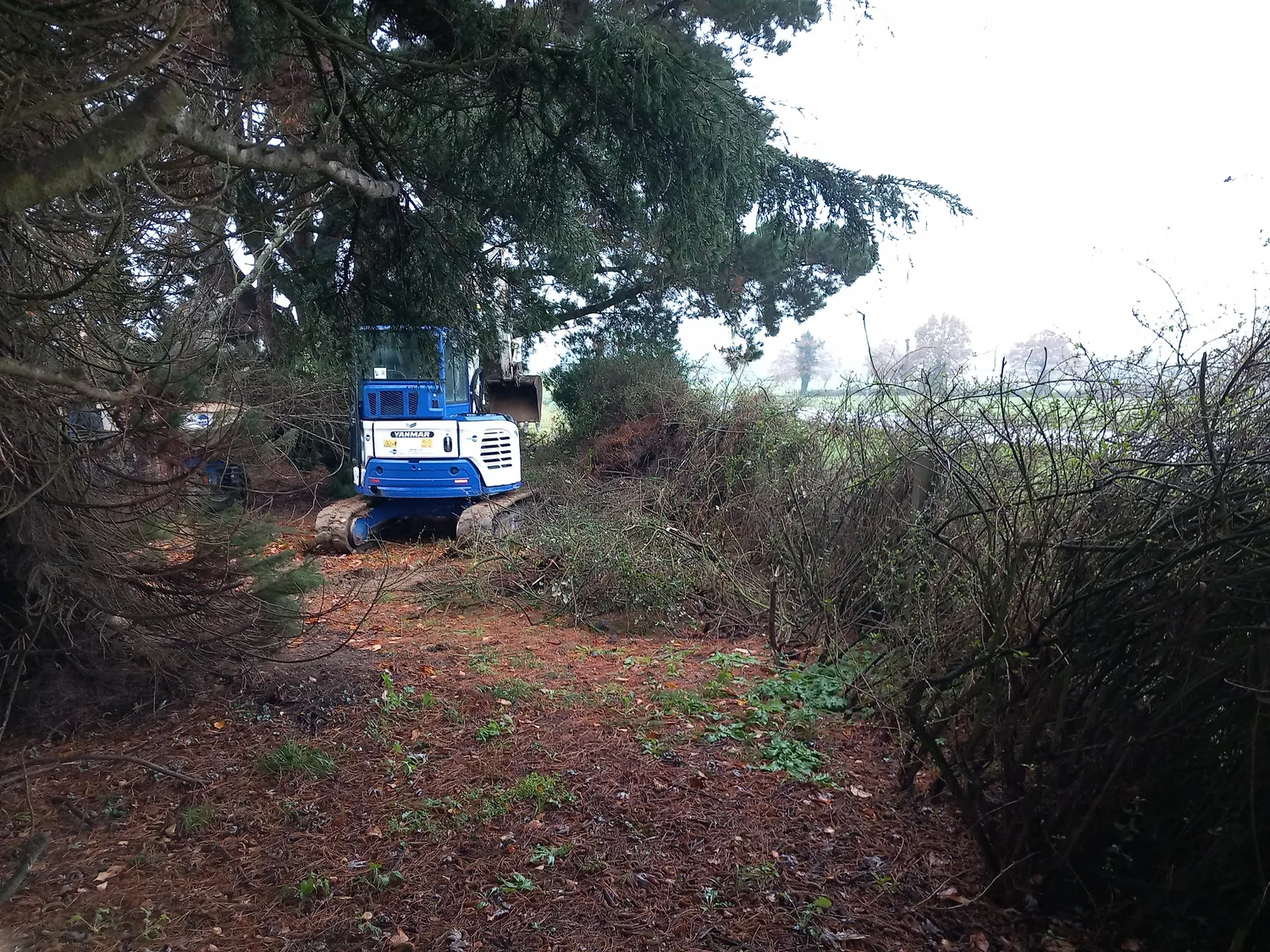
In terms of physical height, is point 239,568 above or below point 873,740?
above

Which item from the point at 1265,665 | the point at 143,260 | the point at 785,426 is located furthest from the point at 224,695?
the point at 785,426

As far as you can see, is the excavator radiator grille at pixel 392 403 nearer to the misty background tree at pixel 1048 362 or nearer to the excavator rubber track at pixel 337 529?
the excavator rubber track at pixel 337 529

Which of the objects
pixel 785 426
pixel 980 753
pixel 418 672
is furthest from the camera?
pixel 785 426

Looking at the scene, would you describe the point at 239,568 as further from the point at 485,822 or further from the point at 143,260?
the point at 485,822

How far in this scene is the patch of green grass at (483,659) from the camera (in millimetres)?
5691

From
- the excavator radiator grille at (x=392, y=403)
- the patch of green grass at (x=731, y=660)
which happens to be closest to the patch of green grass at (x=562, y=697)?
the patch of green grass at (x=731, y=660)

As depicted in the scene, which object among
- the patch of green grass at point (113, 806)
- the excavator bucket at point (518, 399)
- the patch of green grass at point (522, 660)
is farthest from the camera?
the excavator bucket at point (518, 399)

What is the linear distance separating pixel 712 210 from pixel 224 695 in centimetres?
429

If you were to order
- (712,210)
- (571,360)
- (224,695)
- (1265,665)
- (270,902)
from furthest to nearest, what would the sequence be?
(571,360) < (224,695) < (712,210) < (270,902) < (1265,665)

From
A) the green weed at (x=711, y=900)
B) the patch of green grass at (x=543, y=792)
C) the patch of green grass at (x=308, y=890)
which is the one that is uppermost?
the patch of green grass at (x=543, y=792)

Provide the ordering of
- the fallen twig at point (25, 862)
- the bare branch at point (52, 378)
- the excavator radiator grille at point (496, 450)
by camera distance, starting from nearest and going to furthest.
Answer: the bare branch at point (52, 378), the fallen twig at point (25, 862), the excavator radiator grille at point (496, 450)

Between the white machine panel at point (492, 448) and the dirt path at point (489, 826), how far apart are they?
566 centimetres

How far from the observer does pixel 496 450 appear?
11227 millimetres

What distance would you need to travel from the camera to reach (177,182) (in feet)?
13.9
